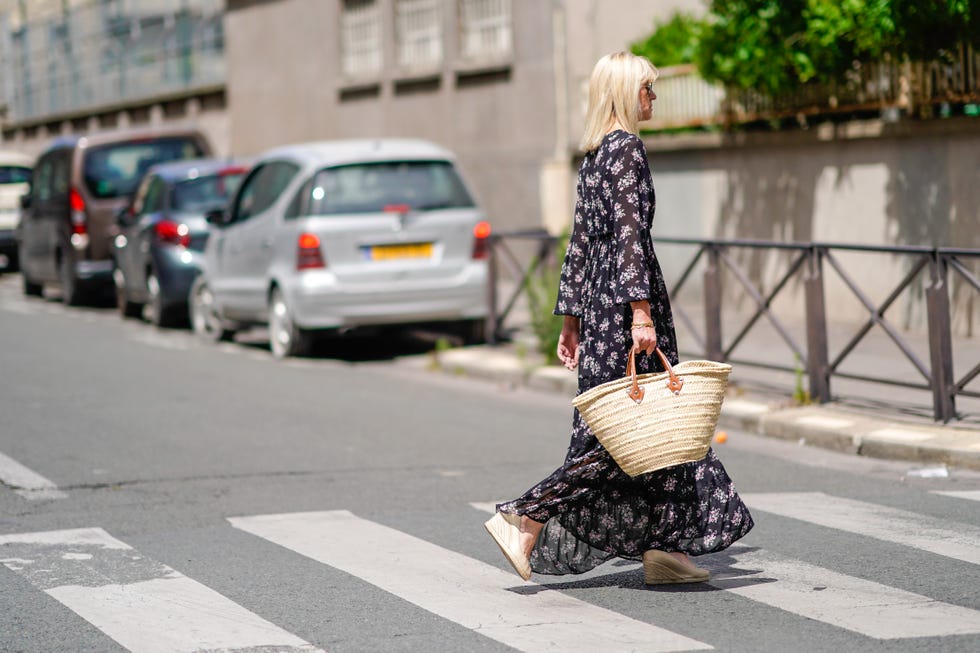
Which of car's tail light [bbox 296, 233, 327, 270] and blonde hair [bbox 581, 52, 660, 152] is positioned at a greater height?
blonde hair [bbox 581, 52, 660, 152]

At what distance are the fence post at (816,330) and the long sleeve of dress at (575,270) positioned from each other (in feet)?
15.0

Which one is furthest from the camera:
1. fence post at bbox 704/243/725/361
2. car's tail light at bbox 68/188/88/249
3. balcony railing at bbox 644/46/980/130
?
car's tail light at bbox 68/188/88/249

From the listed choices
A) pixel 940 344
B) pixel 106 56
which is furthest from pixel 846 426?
pixel 106 56

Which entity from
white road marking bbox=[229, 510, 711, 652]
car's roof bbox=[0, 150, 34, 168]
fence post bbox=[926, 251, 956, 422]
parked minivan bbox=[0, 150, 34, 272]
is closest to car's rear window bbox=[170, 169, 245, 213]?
fence post bbox=[926, 251, 956, 422]

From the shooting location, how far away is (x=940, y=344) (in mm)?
9320

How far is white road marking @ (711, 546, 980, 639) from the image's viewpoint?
5.20 metres

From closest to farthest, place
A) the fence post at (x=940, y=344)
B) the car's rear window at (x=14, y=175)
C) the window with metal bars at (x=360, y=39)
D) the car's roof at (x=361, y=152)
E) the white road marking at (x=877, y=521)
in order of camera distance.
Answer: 1. the white road marking at (x=877, y=521)
2. the fence post at (x=940, y=344)
3. the car's roof at (x=361, y=152)
4. the window with metal bars at (x=360, y=39)
5. the car's rear window at (x=14, y=175)

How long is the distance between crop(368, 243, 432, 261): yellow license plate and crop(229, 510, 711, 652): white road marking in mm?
6387

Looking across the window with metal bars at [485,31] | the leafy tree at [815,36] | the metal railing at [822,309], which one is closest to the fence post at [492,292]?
the metal railing at [822,309]

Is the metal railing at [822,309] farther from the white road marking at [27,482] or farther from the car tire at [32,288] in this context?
the car tire at [32,288]

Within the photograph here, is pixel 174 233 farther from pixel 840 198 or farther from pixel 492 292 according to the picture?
pixel 840 198

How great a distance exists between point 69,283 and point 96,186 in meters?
1.37

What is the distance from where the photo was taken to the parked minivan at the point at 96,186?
19.5 meters

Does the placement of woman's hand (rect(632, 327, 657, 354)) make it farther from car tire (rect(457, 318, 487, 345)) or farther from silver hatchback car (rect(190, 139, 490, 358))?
car tire (rect(457, 318, 487, 345))
